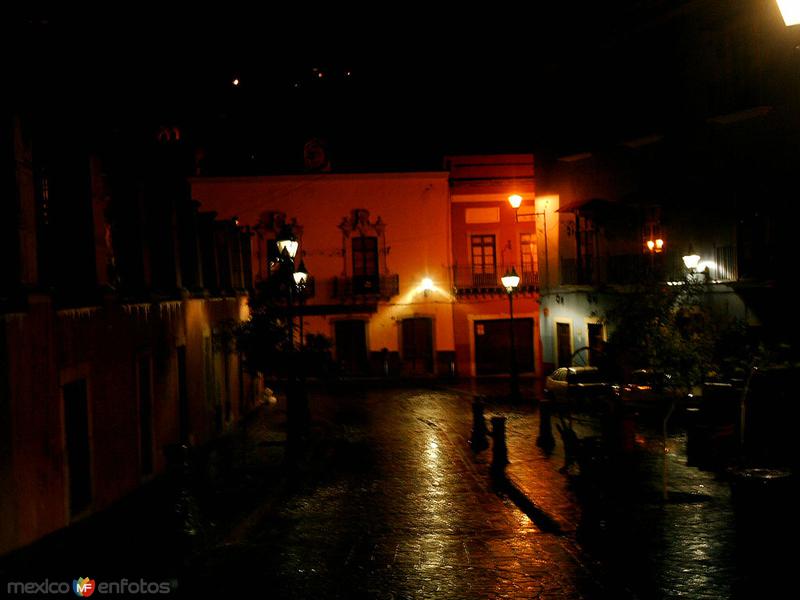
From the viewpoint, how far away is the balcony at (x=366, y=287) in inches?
1415

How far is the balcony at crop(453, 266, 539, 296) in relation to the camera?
35.9 m

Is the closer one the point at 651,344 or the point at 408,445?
the point at 651,344

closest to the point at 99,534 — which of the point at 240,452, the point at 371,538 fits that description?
the point at 371,538

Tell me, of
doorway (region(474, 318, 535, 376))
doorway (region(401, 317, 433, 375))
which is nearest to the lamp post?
doorway (region(401, 317, 433, 375))

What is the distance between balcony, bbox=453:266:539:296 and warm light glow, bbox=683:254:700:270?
572 inches

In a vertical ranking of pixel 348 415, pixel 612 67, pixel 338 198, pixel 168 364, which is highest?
pixel 612 67

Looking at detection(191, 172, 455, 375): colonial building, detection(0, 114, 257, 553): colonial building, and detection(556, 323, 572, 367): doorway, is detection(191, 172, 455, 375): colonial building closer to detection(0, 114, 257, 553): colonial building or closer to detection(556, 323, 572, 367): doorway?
detection(556, 323, 572, 367): doorway

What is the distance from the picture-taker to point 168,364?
14984 millimetres

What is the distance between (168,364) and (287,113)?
25.4 metres

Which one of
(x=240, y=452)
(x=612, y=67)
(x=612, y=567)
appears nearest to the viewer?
(x=612, y=567)

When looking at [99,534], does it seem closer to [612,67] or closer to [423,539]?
[423,539]

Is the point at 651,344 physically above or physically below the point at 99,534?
above

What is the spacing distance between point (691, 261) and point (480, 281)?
1565cm

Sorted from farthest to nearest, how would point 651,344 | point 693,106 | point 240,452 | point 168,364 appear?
point 693,106 < point 240,452 < point 168,364 < point 651,344
